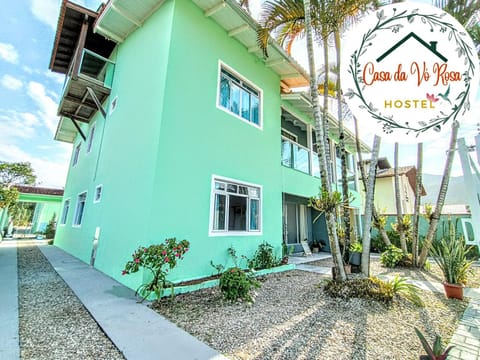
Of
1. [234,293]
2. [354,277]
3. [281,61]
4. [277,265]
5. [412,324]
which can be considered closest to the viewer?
[412,324]

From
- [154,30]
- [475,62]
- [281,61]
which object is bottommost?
[475,62]

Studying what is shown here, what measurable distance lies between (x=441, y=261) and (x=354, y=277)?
2.42 m

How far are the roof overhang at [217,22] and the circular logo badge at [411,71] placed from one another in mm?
4573

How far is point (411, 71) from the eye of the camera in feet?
12.2

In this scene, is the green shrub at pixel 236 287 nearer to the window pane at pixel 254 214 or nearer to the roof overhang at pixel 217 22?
the window pane at pixel 254 214

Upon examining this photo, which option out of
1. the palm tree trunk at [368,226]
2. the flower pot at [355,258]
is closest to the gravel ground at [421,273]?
the flower pot at [355,258]

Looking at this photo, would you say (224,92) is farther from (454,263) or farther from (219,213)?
(454,263)

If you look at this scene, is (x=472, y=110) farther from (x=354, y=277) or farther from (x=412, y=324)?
(x=354, y=277)

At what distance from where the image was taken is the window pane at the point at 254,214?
316 inches

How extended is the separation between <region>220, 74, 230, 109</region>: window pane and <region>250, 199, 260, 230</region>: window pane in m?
3.45

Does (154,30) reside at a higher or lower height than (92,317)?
higher

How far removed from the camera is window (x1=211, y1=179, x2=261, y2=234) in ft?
22.5

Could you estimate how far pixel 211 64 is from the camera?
7.32 m

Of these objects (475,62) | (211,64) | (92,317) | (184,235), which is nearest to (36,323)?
(92,317)
